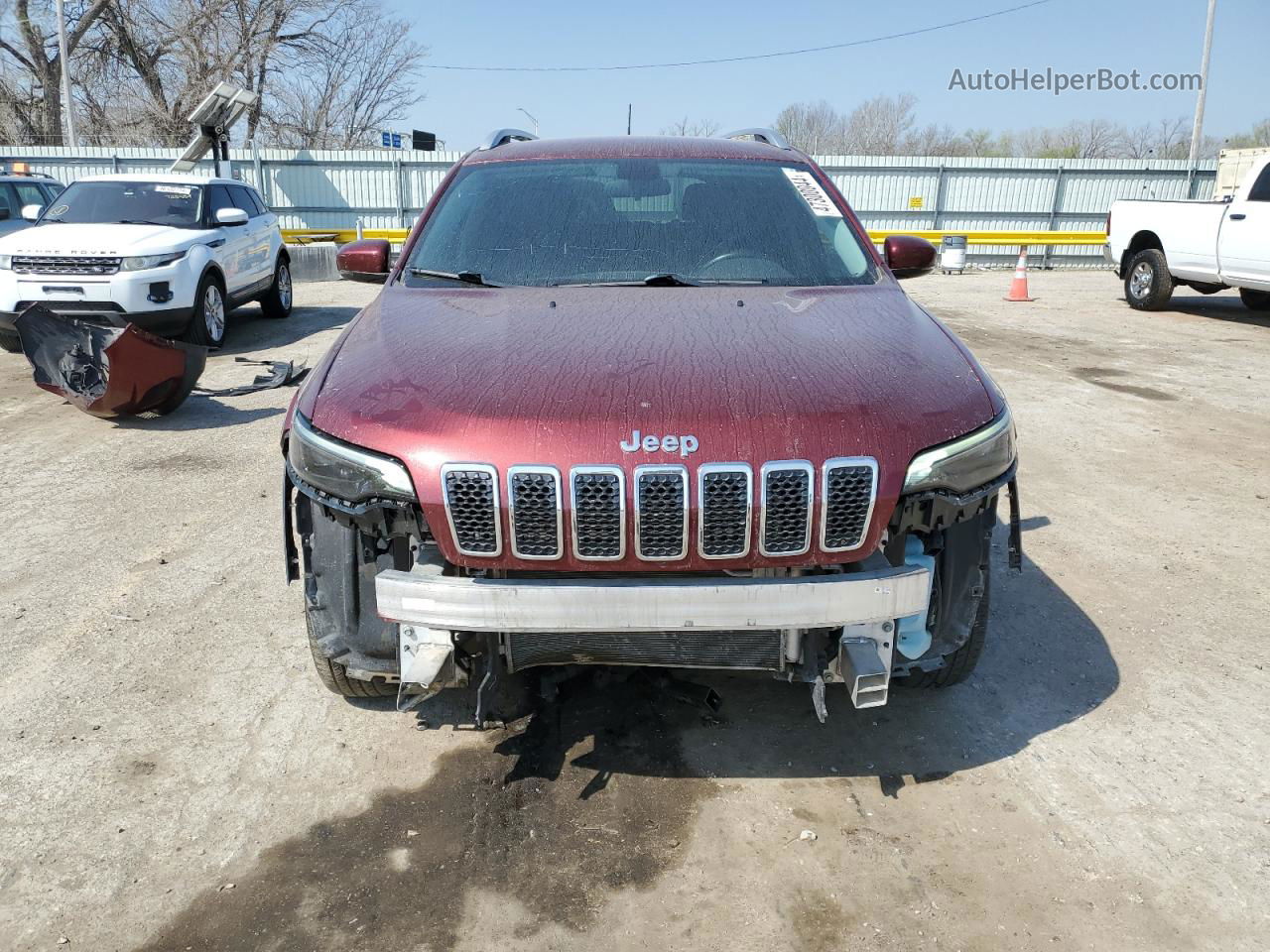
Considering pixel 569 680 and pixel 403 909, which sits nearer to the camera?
pixel 403 909

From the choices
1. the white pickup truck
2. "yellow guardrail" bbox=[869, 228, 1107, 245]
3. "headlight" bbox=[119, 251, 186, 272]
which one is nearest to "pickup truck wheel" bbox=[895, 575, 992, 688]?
"headlight" bbox=[119, 251, 186, 272]

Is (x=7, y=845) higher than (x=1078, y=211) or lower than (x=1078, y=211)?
lower

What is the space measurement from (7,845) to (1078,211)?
23840 millimetres

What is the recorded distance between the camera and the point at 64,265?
8.23 meters

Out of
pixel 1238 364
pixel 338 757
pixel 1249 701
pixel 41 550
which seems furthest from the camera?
pixel 1238 364

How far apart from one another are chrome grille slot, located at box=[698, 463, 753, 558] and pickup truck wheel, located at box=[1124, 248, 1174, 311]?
12818mm

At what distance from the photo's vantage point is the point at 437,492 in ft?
7.29

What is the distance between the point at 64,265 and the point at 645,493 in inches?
315

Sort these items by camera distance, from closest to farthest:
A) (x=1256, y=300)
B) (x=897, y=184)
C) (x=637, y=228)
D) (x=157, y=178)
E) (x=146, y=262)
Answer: (x=637, y=228)
(x=146, y=262)
(x=157, y=178)
(x=1256, y=300)
(x=897, y=184)

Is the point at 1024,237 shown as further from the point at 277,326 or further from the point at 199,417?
the point at 199,417

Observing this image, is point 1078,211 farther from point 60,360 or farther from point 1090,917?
point 1090,917

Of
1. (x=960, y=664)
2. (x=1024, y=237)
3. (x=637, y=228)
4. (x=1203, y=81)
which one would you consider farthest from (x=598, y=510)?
(x=1203, y=81)

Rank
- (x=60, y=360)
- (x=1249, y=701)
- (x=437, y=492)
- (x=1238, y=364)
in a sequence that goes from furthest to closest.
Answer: (x=1238, y=364) < (x=60, y=360) < (x=1249, y=701) < (x=437, y=492)

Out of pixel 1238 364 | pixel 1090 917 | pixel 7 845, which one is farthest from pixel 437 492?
pixel 1238 364
